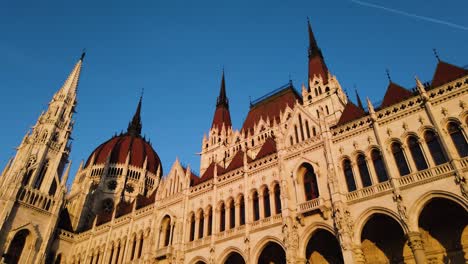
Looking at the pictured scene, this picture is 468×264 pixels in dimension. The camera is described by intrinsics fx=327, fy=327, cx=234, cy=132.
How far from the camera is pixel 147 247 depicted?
29.1 meters

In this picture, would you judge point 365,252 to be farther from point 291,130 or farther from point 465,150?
point 291,130

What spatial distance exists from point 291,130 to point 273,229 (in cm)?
802

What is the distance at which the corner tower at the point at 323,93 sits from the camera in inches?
1288

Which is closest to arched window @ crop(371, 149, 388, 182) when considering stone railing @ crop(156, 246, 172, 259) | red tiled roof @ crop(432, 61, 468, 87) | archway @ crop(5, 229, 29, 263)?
red tiled roof @ crop(432, 61, 468, 87)

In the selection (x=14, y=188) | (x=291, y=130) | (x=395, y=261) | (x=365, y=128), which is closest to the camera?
(x=395, y=261)

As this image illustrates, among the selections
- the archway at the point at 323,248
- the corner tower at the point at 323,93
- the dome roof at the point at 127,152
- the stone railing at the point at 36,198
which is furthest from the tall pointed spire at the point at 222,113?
the archway at the point at 323,248

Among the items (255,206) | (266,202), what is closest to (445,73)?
(266,202)

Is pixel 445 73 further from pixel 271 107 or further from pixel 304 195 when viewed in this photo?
pixel 271 107

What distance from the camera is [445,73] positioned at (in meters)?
21.1

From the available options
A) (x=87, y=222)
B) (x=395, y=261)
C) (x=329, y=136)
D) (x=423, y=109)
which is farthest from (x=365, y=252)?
(x=87, y=222)

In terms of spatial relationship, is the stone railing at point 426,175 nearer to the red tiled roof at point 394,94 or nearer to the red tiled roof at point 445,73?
the red tiled roof at point 394,94

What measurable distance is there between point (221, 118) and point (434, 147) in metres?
32.0

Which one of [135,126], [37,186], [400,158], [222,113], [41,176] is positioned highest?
[135,126]

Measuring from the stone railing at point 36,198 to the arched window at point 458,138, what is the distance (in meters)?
39.4
